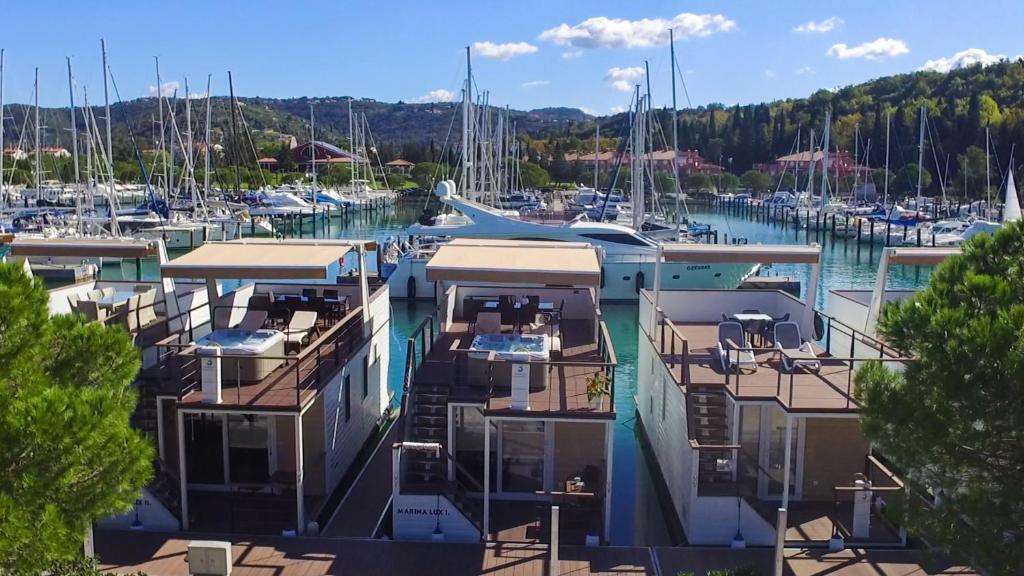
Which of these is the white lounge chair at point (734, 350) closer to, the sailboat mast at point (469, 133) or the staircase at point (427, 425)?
the staircase at point (427, 425)

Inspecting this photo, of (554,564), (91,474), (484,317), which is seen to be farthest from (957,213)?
(91,474)

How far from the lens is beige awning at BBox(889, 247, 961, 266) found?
16.2m

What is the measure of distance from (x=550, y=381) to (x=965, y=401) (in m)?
7.81

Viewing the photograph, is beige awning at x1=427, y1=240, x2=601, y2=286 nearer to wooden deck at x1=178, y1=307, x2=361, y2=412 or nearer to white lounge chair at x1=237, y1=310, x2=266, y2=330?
wooden deck at x1=178, y1=307, x2=361, y2=412

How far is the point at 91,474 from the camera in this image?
635 centimetres

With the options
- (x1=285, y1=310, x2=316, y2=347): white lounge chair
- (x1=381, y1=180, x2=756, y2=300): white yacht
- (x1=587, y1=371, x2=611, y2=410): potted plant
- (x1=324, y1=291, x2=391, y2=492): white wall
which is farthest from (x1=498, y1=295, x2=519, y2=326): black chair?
(x1=381, y1=180, x2=756, y2=300): white yacht

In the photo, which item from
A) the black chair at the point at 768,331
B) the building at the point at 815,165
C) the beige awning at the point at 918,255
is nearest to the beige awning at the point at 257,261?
the black chair at the point at 768,331

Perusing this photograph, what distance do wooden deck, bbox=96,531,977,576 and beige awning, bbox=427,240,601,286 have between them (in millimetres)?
4684

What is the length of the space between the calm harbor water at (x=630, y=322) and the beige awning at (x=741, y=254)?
14.2ft

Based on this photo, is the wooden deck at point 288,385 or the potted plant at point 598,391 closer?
the wooden deck at point 288,385

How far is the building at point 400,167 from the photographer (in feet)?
480

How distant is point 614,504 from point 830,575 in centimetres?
464

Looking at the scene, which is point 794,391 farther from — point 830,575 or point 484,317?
point 484,317

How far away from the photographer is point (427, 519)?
12242mm
